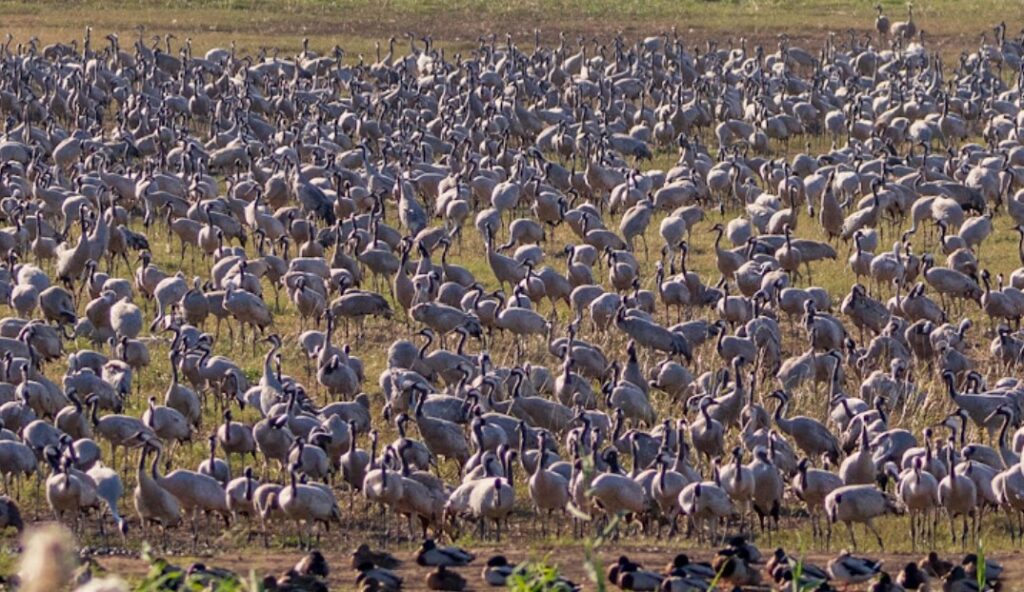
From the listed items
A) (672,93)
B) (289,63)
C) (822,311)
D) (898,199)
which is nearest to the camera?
(822,311)

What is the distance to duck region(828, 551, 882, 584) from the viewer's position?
1129 cm

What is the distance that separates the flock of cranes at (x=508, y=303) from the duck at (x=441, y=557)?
1.02 m

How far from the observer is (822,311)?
64.5 ft

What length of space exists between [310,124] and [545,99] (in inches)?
214

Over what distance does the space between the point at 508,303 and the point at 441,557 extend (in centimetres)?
781

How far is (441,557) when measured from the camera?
1205 cm

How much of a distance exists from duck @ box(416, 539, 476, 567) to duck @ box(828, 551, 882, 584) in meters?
2.27

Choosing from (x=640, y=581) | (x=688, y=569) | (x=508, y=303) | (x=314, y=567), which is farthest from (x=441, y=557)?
(x=508, y=303)

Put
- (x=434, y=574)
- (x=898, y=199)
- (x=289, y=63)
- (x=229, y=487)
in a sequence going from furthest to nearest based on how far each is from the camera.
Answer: (x=289, y=63), (x=898, y=199), (x=229, y=487), (x=434, y=574)

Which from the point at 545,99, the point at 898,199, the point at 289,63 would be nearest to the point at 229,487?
the point at 898,199

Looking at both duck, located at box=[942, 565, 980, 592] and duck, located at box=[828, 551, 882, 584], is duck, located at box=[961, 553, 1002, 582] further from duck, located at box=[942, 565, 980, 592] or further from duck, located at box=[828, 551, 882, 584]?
duck, located at box=[828, 551, 882, 584]

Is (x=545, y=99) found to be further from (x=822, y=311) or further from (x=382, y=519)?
(x=382, y=519)

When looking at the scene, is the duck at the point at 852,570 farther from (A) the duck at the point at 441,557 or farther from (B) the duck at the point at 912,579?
(A) the duck at the point at 441,557

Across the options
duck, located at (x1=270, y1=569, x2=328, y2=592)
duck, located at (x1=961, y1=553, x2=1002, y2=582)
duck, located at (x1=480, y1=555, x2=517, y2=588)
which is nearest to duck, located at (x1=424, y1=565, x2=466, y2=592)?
duck, located at (x1=480, y1=555, x2=517, y2=588)
